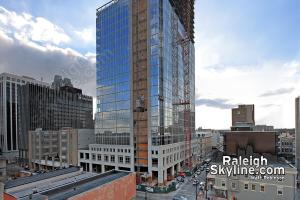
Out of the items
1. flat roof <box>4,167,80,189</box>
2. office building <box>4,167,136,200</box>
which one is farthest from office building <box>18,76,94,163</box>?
office building <box>4,167,136,200</box>

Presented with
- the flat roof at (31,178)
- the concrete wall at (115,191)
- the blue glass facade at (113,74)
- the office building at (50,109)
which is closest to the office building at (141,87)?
the blue glass facade at (113,74)

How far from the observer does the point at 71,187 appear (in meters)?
38.0

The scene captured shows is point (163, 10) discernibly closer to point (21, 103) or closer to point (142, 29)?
point (142, 29)

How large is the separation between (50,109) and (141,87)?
85559 millimetres

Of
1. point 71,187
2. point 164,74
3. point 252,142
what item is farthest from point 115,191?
point 164,74

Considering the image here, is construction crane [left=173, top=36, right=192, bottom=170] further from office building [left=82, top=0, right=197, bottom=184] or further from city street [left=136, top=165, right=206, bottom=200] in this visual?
city street [left=136, top=165, right=206, bottom=200]

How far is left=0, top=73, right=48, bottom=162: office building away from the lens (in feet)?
445

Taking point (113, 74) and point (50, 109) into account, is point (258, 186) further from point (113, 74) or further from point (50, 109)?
point (50, 109)

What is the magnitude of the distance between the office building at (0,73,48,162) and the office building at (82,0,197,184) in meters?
83.4

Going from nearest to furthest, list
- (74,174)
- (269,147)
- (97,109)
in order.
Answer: (74,174) → (269,147) → (97,109)

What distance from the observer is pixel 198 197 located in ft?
167

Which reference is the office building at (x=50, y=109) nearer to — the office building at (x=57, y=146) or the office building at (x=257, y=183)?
the office building at (x=57, y=146)

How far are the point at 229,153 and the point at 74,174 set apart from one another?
42382 millimetres

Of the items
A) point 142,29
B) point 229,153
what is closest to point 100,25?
point 142,29
